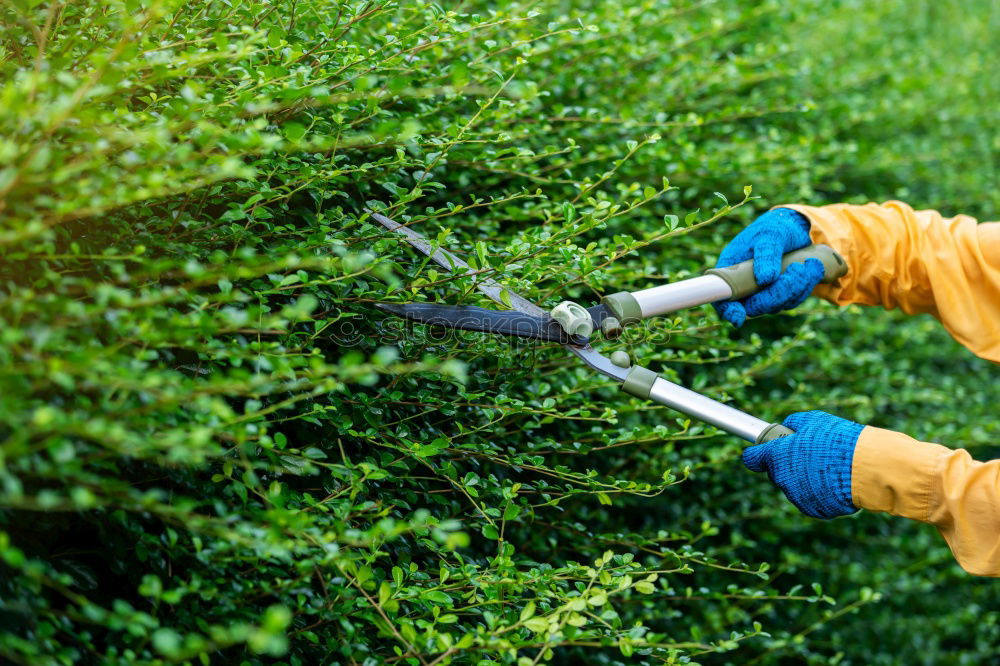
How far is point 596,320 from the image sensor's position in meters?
1.88

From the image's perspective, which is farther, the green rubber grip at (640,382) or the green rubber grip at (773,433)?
the green rubber grip at (773,433)

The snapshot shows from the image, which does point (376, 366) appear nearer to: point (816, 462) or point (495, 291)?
point (495, 291)

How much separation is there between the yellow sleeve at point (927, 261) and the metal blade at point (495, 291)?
0.85 m

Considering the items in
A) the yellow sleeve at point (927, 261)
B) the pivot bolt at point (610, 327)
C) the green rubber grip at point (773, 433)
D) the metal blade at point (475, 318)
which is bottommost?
the green rubber grip at point (773, 433)

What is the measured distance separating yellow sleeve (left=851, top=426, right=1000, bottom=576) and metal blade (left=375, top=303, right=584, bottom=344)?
0.83m

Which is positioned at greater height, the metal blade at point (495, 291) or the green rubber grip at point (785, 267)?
the metal blade at point (495, 291)

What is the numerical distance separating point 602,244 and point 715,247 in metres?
0.75

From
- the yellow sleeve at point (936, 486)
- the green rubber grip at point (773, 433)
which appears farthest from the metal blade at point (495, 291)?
the yellow sleeve at point (936, 486)

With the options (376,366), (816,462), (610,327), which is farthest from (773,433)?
(376,366)

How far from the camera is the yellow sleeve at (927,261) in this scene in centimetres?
233

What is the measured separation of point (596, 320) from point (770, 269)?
1.86ft

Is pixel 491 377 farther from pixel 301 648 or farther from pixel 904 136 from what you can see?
pixel 904 136

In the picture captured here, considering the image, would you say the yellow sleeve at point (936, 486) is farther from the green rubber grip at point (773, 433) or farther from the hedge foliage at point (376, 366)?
the hedge foliage at point (376, 366)

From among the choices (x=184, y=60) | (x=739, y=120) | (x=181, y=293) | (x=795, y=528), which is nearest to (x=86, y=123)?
(x=184, y=60)
